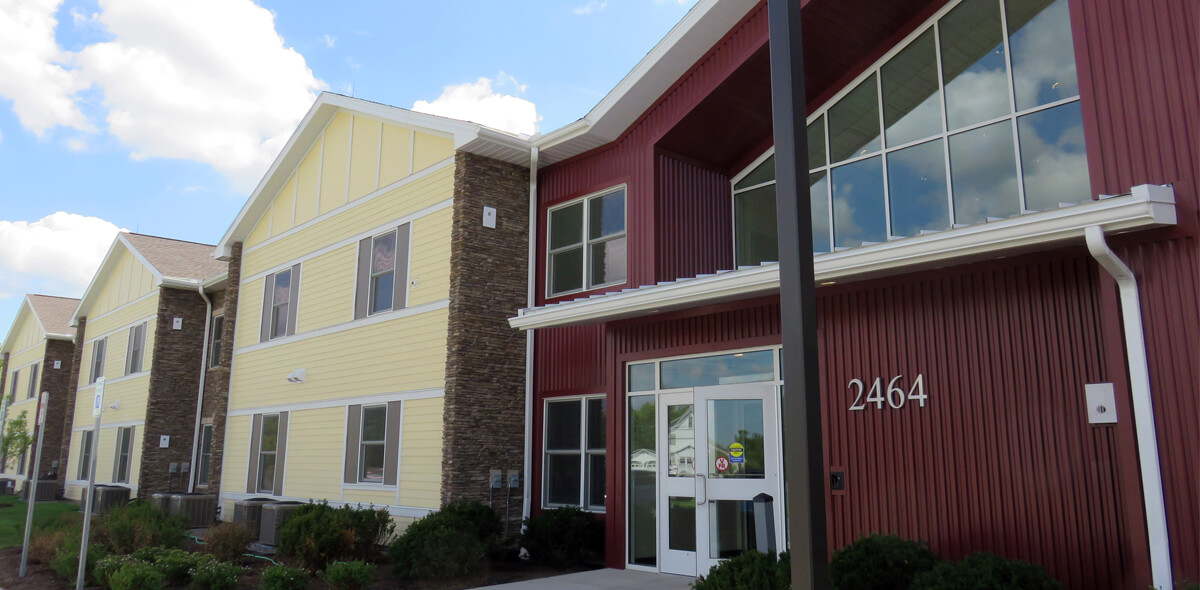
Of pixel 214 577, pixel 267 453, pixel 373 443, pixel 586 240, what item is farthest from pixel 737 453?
pixel 267 453

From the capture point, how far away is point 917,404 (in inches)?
341

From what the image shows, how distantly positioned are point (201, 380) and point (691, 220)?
18.2m

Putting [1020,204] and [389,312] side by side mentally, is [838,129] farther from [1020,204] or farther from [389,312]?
[389,312]

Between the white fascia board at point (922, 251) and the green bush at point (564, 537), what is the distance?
3.00 metres

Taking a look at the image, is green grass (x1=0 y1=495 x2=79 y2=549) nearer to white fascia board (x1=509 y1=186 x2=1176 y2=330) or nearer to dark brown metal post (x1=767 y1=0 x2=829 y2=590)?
white fascia board (x1=509 y1=186 x2=1176 y2=330)

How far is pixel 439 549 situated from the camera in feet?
35.2

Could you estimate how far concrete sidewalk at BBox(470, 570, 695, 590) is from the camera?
1008cm

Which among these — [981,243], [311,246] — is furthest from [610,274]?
[311,246]

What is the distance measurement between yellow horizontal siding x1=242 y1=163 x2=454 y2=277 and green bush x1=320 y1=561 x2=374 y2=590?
641cm

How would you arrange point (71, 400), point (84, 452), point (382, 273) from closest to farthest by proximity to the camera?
1. point (382, 273)
2. point (84, 452)
3. point (71, 400)

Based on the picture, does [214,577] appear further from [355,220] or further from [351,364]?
[355,220]

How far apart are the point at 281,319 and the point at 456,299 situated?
7.31 meters

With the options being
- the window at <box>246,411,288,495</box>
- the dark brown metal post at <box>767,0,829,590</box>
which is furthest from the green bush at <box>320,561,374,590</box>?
the window at <box>246,411,288,495</box>

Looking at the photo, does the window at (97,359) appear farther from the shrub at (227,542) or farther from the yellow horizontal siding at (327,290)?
A: the shrub at (227,542)
